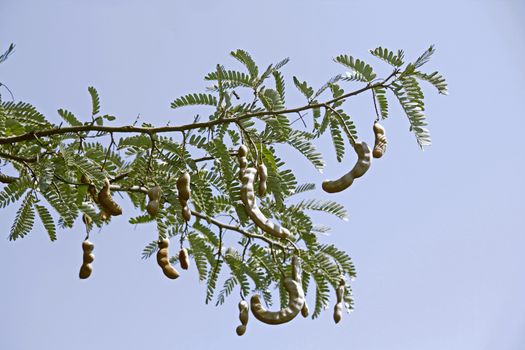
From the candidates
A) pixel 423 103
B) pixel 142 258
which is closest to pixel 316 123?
pixel 423 103

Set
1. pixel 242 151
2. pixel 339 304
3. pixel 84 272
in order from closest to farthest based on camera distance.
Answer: pixel 242 151, pixel 84 272, pixel 339 304

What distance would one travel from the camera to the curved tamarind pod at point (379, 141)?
12.1 ft

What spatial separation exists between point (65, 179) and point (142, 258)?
3.14 feet

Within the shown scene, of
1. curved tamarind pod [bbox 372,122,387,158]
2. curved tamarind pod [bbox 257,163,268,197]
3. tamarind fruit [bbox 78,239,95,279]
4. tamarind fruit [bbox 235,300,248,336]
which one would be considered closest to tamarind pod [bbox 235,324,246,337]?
tamarind fruit [bbox 235,300,248,336]

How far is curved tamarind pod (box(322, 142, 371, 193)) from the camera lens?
3.56 m

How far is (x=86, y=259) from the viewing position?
167 inches

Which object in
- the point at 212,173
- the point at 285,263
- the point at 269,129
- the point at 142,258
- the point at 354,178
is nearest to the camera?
the point at 354,178

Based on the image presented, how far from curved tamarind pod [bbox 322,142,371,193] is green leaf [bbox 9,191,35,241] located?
188 centimetres

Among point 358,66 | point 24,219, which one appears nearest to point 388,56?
point 358,66

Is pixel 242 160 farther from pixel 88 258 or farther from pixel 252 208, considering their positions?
pixel 88 258

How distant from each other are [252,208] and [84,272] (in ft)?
3.82

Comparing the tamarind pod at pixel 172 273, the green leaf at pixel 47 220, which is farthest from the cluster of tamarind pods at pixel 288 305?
the green leaf at pixel 47 220

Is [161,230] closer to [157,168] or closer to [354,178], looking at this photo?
[157,168]

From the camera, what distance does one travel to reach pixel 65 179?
14.6ft
